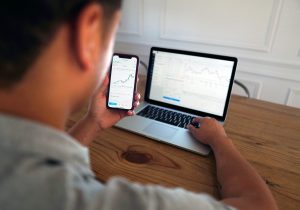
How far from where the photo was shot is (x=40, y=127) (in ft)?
1.00

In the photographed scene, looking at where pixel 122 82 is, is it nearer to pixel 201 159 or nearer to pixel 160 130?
pixel 160 130

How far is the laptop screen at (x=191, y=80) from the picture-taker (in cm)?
88

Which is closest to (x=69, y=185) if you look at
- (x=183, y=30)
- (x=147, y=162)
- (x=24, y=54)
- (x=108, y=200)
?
(x=108, y=200)

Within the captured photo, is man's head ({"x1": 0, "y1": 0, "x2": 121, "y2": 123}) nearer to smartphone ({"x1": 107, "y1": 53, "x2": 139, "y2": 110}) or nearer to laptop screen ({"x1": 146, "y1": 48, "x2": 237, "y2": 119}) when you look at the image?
smartphone ({"x1": 107, "y1": 53, "x2": 139, "y2": 110})

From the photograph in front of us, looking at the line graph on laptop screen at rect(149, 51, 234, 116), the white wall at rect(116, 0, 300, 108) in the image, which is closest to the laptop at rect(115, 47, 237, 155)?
the line graph on laptop screen at rect(149, 51, 234, 116)

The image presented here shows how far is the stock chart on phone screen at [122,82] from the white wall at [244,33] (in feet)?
3.08

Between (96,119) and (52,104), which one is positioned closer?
(52,104)

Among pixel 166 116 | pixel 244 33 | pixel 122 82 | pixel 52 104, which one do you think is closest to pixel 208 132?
pixel 166 116

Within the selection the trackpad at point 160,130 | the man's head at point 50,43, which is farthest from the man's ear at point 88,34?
the trackpad at point 160,130

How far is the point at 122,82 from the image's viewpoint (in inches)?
31.5

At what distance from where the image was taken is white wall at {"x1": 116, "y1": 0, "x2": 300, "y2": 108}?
140 centimetres

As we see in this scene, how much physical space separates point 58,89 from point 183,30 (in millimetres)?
1448

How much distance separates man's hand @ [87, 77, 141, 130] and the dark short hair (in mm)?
463

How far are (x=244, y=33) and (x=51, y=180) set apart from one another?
1.47 metres
